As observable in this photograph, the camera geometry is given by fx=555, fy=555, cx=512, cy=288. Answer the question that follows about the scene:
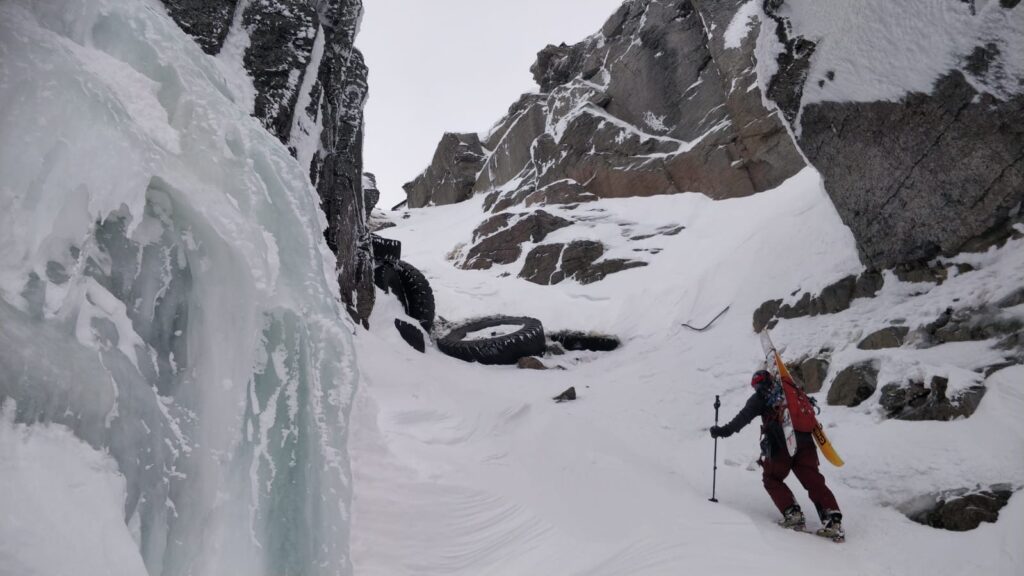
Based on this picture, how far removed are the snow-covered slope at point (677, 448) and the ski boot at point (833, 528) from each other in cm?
10

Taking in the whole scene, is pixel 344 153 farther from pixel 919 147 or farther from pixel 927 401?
pixel 927 401

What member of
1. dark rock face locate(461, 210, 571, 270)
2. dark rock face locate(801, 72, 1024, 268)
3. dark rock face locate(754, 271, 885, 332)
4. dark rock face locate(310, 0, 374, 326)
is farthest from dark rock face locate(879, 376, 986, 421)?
dark rock face locate(461, 210, 571, 270)

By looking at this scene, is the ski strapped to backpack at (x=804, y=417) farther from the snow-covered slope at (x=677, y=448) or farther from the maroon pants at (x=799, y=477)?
the snow-covered slope at (x=677, y=448)

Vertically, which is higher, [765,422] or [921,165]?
[921,165]

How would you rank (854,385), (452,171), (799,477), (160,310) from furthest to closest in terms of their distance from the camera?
1. (452,171)
2. (854,385)
3. (799,477)
4. (160,310)

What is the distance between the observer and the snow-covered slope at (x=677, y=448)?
3832 mm

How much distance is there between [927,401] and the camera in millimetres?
5383

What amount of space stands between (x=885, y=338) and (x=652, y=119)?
22722 millimetres

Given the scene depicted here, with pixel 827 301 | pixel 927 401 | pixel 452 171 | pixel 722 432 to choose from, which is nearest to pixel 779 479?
pixel 722 432

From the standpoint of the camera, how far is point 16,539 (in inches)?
66.8

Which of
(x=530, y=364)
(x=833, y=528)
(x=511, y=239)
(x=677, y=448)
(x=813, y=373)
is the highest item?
(x=511, y=239)

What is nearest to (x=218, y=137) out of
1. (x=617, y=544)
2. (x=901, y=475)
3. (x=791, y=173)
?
(x=617, y=544)

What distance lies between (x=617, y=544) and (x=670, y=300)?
9.60m

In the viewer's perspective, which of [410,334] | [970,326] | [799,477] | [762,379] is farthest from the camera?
[410,334]
